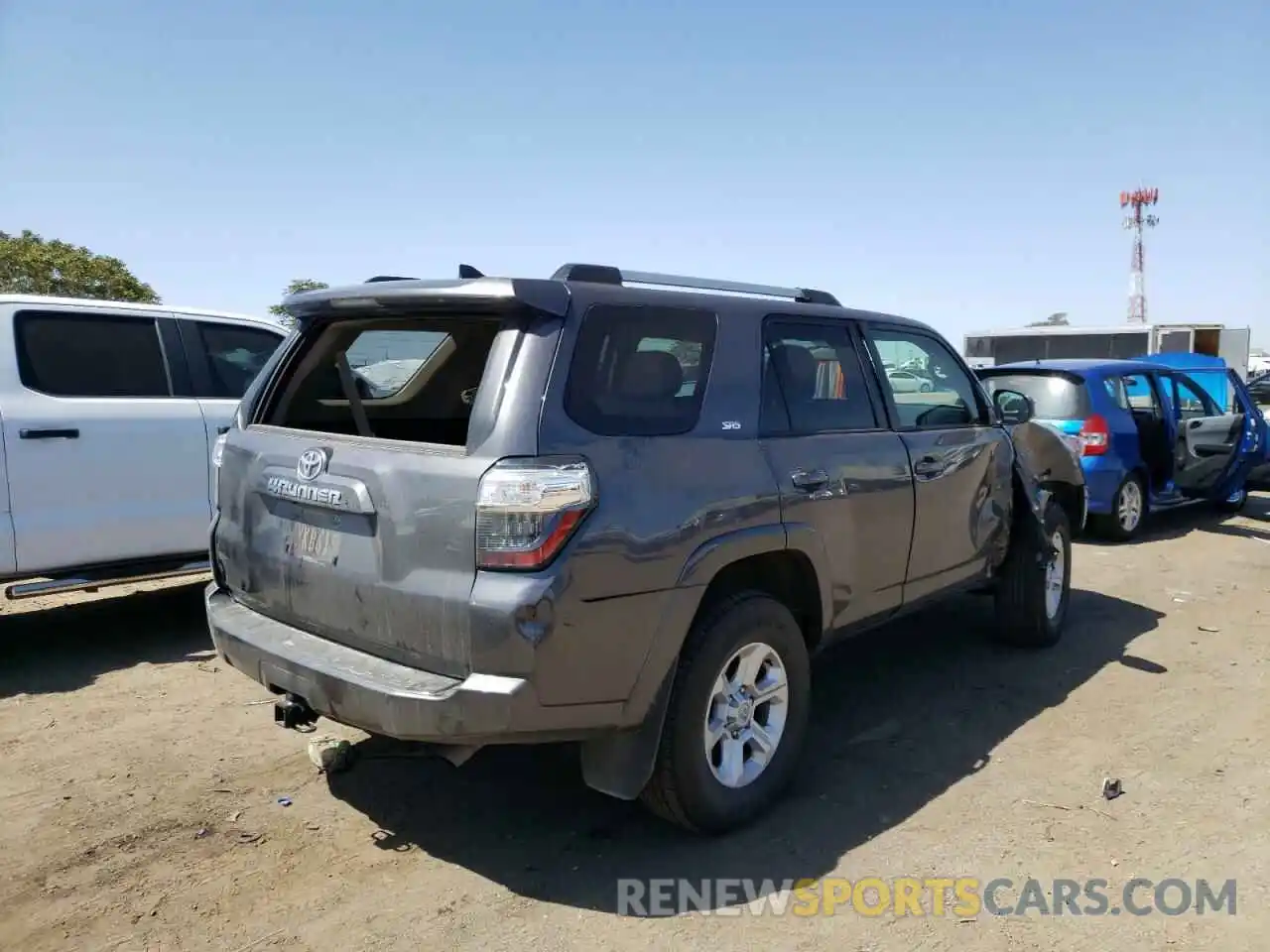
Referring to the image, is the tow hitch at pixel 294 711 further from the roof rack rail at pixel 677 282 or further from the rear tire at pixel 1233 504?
the rear tire at pixel 1233 504

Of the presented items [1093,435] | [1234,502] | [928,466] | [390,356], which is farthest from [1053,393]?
[390,356]

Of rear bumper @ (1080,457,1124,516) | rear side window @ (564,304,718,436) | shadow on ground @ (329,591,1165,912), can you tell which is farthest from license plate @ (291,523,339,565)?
rear bumper @ (1080,457,1124,516)

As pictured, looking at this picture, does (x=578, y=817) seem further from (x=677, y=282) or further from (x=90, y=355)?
(x=90, y=355)

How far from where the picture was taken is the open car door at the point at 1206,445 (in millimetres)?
9289

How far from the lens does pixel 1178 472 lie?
9.24 metres

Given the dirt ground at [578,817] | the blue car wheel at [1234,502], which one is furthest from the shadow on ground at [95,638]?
the blue car wheel at [1234,502]

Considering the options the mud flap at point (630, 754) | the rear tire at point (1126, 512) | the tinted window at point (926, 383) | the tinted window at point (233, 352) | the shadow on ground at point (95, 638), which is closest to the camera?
the mud flap at point (630, 754)

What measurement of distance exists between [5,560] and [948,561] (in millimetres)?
4764

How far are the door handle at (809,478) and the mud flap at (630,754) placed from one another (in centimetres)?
94

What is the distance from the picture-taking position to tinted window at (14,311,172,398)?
506 centimetres

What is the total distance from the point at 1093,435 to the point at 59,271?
106ft

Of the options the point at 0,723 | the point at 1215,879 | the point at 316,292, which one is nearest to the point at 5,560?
the point at 0,723

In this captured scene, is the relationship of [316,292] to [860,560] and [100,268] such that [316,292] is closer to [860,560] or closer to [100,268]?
[860,560]

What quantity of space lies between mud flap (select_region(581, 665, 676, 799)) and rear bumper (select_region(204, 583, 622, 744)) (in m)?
0.13
